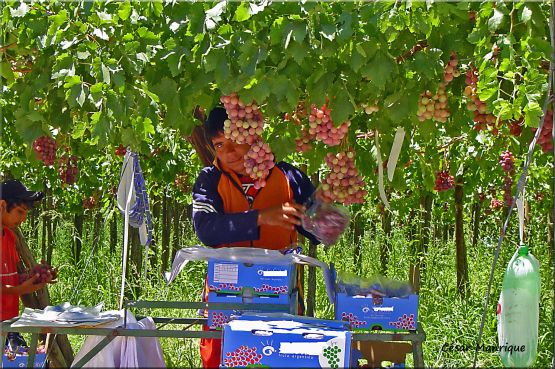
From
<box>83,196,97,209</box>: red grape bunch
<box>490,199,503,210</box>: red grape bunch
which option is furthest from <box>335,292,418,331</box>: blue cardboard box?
<box>83,196,97,209</box>: red grape bunch

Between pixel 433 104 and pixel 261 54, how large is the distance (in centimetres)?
81

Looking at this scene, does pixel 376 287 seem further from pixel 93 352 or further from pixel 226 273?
pixel 93 352

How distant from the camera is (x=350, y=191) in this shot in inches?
135

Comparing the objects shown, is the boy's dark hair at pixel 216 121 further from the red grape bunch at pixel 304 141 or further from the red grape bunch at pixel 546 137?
the red grape bunch at pixel 546 137

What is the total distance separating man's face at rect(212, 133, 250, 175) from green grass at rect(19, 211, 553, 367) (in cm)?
196

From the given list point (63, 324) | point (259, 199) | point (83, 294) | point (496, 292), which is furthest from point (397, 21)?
point (83, 294)

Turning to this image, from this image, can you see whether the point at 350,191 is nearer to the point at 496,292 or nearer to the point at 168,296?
the point at 496,292

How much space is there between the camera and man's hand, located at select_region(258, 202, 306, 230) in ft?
11.1

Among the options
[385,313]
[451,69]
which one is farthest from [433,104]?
[385,313]

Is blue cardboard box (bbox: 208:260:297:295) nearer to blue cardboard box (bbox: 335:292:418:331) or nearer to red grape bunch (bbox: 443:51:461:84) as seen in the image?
blue cardboard box (bbox: 335:292:418:331)

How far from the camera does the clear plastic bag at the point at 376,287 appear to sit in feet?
10.4

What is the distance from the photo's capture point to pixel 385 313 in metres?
3.09

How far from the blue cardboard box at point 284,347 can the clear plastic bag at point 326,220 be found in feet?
2.57

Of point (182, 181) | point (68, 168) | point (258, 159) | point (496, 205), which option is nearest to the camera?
point (258, 159)
